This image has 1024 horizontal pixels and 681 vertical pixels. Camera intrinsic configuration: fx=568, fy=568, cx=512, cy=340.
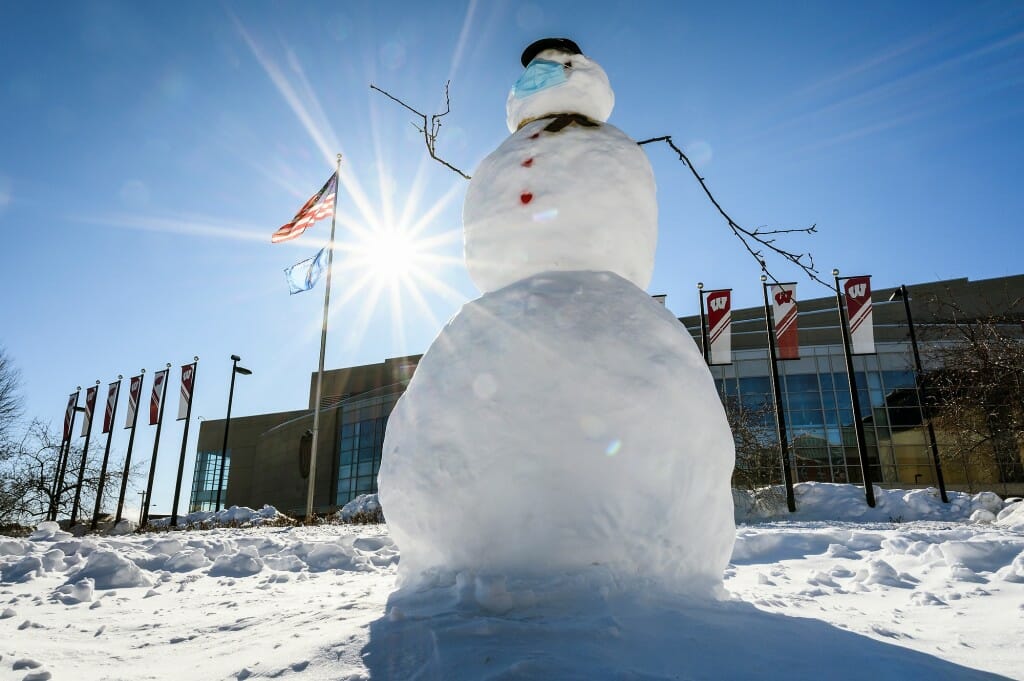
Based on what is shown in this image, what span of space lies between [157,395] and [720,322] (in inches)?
700

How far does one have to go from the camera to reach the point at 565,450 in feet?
7.89

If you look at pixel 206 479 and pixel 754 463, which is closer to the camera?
pixel 754 463

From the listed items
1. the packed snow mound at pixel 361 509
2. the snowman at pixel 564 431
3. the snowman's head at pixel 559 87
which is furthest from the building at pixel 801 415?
the snowman at pixel 564 431

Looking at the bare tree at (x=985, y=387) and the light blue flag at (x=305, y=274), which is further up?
the light blue flag at (x=305, y=274)

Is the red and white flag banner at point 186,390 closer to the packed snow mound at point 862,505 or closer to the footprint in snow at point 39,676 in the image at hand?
the packed snow mound at point 862,505

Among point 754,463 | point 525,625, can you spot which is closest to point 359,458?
point 754,463

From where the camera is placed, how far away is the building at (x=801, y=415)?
72.8 feet

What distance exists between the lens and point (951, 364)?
13398mm

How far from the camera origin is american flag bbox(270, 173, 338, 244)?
490 inches

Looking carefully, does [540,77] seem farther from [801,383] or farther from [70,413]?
[70,413]

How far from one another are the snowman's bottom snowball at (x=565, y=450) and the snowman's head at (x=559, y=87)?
56.6 inches

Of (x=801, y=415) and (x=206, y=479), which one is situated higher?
(x=801, y=415)

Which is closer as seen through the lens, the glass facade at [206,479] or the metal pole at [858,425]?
the metal pole at [858,425]

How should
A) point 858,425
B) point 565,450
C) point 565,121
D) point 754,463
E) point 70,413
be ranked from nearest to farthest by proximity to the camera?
point 565,450
point 565,121
point 858,425
point 754,463
point 70,413
